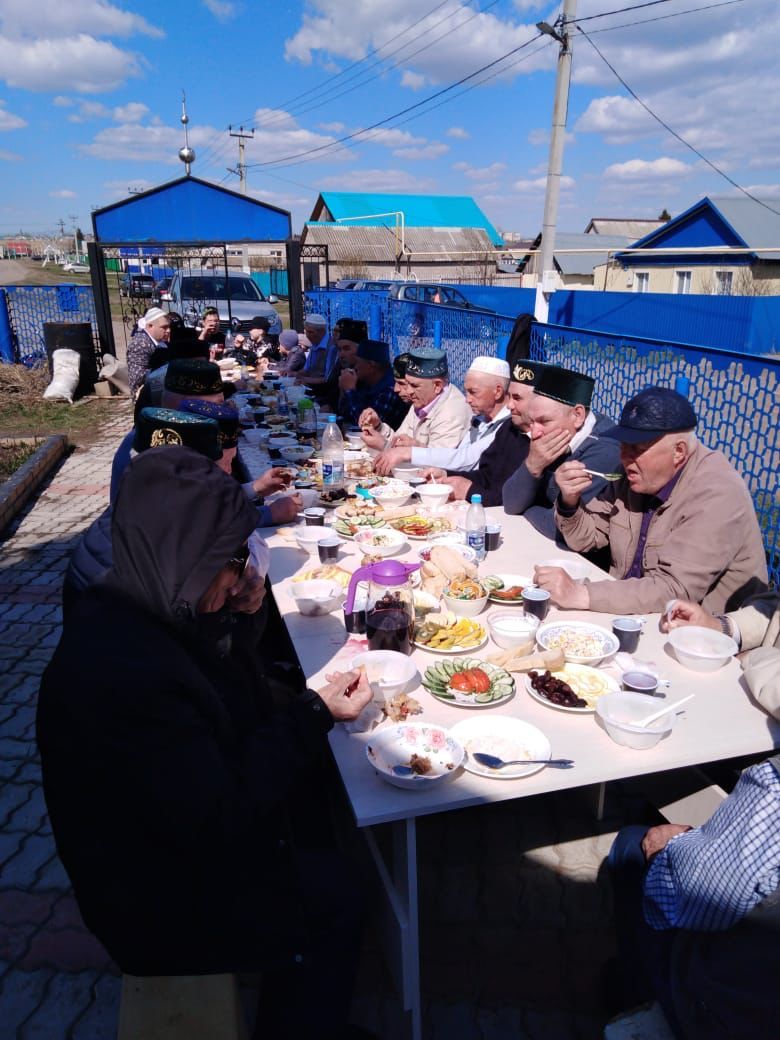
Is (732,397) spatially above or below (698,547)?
above

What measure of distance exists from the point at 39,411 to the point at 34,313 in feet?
11.6

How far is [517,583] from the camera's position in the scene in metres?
2.84

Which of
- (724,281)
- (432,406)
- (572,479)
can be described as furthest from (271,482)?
(724,281)

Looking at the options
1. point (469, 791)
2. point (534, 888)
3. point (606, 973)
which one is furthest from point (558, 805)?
point (469, 791)

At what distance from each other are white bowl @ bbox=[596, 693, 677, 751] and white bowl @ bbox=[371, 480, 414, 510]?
2.14 meters

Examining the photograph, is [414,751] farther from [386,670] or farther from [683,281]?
[683,281]

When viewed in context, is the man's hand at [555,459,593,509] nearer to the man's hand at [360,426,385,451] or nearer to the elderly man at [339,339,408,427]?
the man's hand at [360,426,385,451]

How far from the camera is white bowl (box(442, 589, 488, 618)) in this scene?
8.50 feet

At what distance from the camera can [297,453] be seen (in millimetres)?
5125

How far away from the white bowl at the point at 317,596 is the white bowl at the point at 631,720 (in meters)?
1.09

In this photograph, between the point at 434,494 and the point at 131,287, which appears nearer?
the point at 434,494

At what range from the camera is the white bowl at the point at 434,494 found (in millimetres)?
4086

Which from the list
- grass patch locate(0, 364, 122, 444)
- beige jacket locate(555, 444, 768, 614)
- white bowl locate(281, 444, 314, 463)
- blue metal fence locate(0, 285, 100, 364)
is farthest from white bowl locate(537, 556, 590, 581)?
blue metal fence locate(0, 285, 100, 364)

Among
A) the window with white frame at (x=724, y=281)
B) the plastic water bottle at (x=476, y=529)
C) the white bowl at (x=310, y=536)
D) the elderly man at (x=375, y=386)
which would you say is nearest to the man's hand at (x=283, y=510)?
the white bowl at (x=310, y=536)
